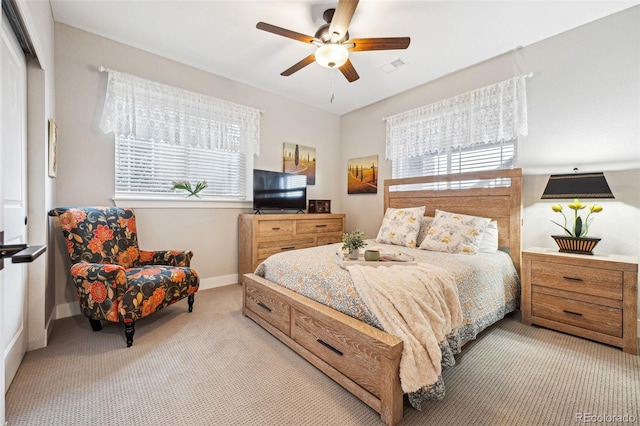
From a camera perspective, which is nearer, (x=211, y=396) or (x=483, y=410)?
(x=483, y=410)

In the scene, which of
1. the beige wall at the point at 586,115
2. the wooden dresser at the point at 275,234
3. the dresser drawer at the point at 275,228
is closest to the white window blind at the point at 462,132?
the beige wall at the point at 586,115

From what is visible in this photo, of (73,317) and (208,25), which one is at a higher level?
(208,25)

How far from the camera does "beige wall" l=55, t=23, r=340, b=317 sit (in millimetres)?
2678

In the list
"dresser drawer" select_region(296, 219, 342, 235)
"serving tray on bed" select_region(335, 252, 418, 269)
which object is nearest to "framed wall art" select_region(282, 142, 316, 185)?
"dresser drawer" select_region(296, 219, 342, 235)

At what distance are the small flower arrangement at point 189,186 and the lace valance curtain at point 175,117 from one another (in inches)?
18.6

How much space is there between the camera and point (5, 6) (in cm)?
150

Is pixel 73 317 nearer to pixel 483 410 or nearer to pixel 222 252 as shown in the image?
pixel 222 252

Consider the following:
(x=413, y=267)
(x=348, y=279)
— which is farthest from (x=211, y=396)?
(x=413, y=267)

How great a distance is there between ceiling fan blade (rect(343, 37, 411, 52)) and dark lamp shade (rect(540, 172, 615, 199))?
180 cm

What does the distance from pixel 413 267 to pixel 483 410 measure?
34.0 inches

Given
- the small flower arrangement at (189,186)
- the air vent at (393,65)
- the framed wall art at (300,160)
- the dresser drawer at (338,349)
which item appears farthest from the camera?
the framed wall art at (300,160)

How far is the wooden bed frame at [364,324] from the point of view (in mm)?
1394

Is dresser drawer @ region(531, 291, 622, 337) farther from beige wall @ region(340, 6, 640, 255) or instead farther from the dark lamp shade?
the dark lamp shade

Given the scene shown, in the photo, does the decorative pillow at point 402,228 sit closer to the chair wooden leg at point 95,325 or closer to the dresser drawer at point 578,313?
→ the dresser drawer at point 578,313
